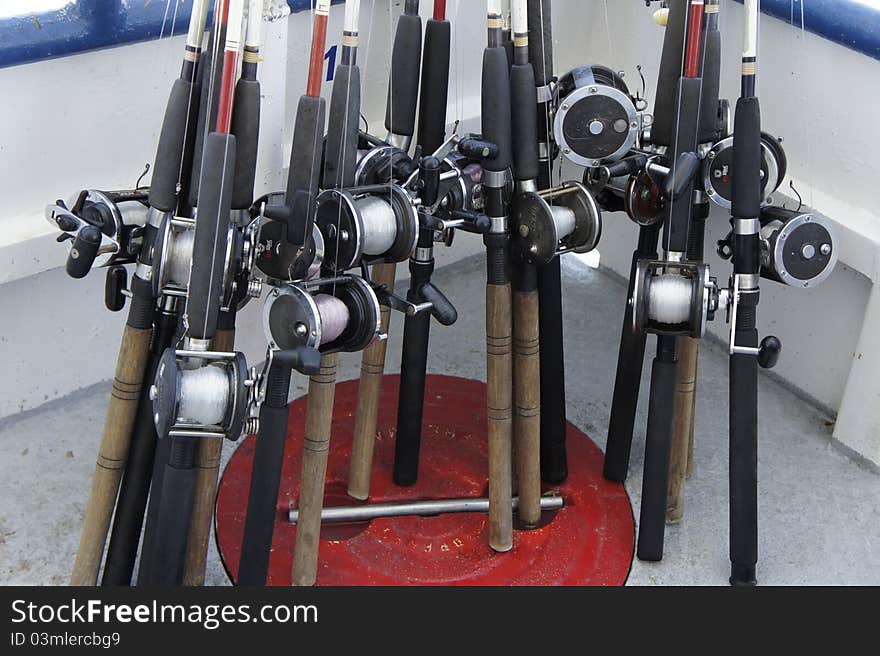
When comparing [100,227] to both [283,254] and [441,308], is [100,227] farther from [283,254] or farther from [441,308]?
[441,308]

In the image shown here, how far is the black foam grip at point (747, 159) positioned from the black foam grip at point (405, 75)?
0.78 m

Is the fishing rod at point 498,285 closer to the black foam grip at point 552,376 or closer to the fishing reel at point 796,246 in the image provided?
the black foam grip at point 552,376


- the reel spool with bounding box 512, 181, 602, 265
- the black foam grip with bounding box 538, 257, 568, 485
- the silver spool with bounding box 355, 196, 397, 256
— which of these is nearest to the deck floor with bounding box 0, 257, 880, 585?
the black foam grip with bounding box 538, 257, 568, 485

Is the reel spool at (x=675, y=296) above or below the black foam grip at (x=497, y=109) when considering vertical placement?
below

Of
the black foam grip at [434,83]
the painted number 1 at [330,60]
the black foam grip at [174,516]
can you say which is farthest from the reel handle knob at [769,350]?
the painted number 1 at [330,60]

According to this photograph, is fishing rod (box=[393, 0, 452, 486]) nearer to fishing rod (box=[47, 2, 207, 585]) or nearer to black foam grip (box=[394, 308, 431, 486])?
black foam grip (box=[394, 308, 431, 486])

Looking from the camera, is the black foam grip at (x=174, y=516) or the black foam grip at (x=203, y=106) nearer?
the black foam grip at (x=174, y=516)

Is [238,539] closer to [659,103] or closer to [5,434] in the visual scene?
[5,434]

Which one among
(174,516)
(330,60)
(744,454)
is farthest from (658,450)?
(330,60)

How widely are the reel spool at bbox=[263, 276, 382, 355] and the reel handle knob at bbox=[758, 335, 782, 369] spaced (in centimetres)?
87

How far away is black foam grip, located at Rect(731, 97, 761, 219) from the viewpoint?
2.77m

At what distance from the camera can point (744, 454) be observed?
117 inches

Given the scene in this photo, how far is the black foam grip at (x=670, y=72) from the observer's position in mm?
3047

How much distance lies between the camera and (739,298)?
2.84 m
